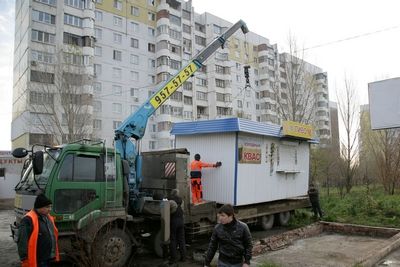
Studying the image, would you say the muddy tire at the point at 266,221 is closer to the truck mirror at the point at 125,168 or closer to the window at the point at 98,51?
the truck mirror at the point at 125,168

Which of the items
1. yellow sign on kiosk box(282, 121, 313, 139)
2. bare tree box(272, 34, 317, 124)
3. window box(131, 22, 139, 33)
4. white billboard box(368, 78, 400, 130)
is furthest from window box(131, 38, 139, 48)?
white billboard box(368, 78, 400, 130)

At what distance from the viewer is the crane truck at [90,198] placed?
6.95 metres

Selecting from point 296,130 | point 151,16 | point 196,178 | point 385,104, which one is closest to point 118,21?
point 151,16

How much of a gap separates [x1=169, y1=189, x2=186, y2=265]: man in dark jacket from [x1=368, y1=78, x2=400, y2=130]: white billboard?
4741mm

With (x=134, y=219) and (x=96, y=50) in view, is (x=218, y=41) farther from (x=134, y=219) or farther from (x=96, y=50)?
(x=96, y=50)

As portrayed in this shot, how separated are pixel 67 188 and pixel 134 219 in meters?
1.81

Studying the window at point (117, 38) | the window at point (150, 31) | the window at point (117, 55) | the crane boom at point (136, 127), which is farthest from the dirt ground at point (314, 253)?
the window at point (150, 31)

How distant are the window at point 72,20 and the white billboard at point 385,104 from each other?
113 ft

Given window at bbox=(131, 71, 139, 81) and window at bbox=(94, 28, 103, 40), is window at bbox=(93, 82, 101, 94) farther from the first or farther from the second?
window at bbox=(94, 28, 103, 40)

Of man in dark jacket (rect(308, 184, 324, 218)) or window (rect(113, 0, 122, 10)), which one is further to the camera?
window (rect(113, 0, 122, 10))

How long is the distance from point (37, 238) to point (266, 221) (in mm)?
9099

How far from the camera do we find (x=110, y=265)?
7.23m

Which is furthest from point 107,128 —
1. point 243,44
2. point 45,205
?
point 45,205

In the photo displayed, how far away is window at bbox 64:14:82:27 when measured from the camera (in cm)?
3654
